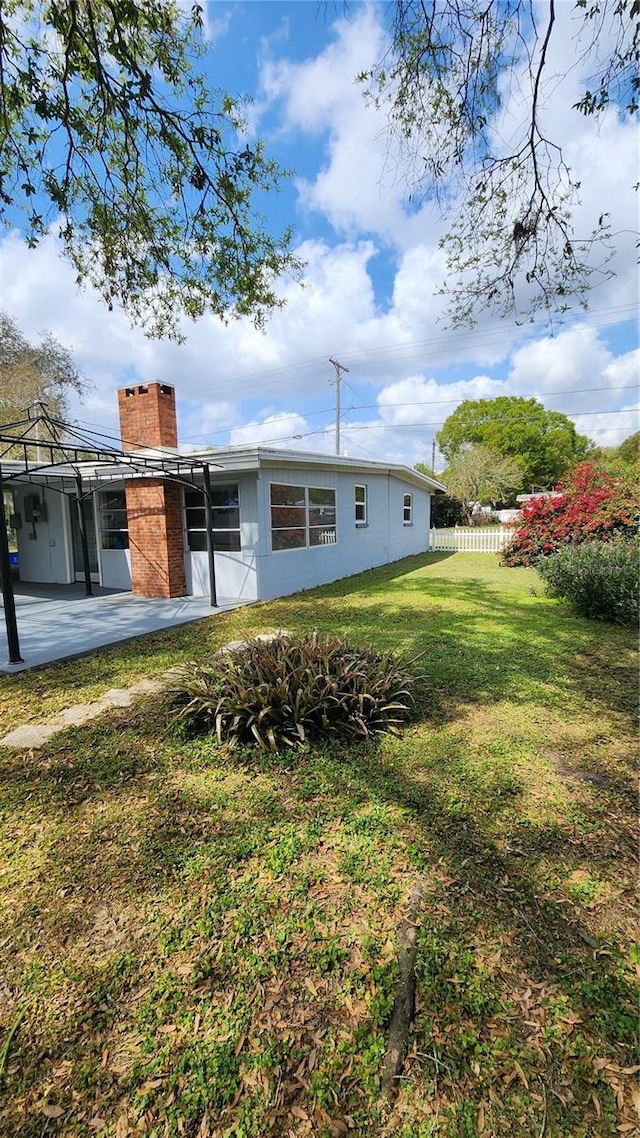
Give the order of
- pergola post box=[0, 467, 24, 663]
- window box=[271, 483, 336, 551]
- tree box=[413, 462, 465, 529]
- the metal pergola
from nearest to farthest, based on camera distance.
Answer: pergola post box=[0, 467, 24, 663] → the metal pergola → window box=[271, 483, 336, 551] → tree box=[413, 462, 465, 529]

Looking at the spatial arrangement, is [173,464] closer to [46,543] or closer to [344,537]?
[344,537]

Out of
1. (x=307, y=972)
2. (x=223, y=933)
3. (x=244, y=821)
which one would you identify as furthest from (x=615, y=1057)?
(x=244, y=821)

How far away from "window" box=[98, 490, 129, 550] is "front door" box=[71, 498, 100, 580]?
480 millimetres

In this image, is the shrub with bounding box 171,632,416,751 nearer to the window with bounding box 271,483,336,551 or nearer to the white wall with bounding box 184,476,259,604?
the white wall with bounding box 184,476,259,604

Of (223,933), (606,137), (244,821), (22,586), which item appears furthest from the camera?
(22,586)

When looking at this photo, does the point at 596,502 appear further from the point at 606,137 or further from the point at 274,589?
the point at 606,137

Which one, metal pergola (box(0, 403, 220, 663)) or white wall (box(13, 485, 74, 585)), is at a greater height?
metal pergola (box(0, 403, 220, 663))

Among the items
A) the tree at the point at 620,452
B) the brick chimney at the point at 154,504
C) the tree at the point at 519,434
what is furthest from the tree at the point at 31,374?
the tree at the point at 620,452

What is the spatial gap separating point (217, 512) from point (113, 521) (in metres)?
2.92

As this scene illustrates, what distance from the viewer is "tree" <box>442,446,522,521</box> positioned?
34344mm

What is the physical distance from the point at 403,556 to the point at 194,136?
14.4 metres

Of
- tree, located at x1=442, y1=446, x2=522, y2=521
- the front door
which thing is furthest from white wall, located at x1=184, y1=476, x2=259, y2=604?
tree, located at x1=442, y1=446, x2=522, y2=521

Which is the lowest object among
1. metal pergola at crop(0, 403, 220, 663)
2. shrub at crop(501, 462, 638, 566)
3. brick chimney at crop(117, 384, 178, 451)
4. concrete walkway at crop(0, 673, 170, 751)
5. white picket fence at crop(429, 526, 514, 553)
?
concrete walkway at crop(0, 673, 170, 751)

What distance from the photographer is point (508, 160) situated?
420 cm
